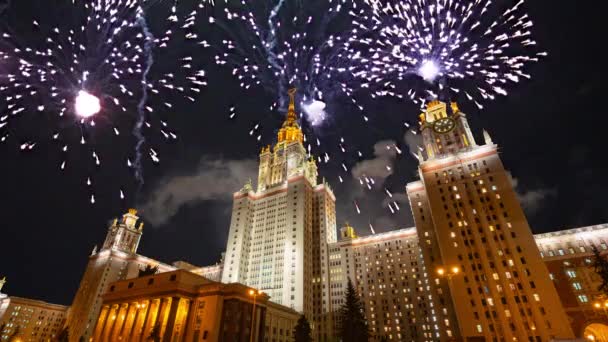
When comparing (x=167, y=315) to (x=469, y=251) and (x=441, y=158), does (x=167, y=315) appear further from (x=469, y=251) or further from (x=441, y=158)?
(x=441, y=158)

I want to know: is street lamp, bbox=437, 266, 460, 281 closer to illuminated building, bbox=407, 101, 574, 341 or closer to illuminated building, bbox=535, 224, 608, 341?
illuminated building, bbox=407, 101, 574, 341

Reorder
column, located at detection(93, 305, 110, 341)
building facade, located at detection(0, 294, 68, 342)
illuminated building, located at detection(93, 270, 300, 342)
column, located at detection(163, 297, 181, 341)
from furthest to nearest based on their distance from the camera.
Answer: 1. building facade, located at detection(0, 294, 68, 342)
2. column, located at detection(93, 305, 110, 341)
3. illuminated building, located at detection(93, 270, 300, 342)
4. column, located at detection(163, 297, 181, 341)

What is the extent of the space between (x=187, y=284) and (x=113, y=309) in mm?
19128

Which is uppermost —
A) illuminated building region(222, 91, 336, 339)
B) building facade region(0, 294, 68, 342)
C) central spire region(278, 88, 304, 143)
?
central spire region(278, 88, 304, 143)

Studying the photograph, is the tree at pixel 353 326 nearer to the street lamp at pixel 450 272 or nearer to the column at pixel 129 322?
the street lamp at pixel 450 272

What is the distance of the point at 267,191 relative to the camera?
5408 inches

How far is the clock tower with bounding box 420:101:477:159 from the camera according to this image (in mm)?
94375

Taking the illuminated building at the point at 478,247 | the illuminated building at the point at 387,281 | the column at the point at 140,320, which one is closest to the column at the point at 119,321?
the column at the point at 140,320

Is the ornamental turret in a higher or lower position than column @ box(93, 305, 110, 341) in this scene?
higher

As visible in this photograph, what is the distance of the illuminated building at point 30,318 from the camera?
137875 mm

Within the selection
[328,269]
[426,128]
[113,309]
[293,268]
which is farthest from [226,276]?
[426,128]

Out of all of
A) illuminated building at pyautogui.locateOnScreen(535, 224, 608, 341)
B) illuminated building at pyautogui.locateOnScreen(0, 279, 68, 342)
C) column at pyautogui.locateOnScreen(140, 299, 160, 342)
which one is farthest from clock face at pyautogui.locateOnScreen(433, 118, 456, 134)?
illuminated building at pyautogui.locateOnScreen(0, 279, 68, 342)

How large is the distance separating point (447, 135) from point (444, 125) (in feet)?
13.3

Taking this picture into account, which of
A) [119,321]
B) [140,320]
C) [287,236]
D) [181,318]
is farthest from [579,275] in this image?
[119,321]
